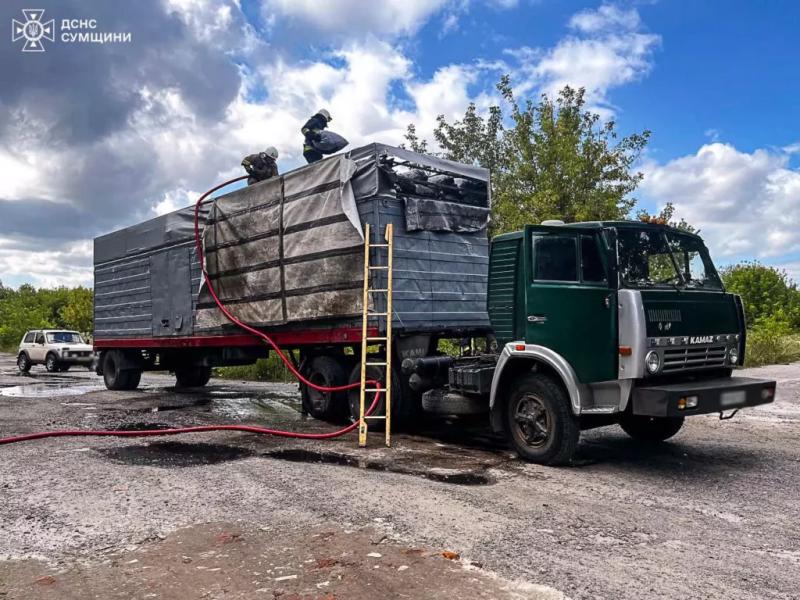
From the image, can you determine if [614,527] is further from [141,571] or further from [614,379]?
[141,571]

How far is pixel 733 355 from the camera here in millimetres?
6758

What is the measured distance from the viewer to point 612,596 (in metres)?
3.48

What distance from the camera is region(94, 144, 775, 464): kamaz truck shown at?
6250 mm

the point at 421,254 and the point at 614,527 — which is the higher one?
the point at 421,254

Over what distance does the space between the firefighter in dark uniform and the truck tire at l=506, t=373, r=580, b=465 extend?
517 cm

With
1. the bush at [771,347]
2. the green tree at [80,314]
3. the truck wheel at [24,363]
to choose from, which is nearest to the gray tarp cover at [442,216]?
the bush at [771,347]

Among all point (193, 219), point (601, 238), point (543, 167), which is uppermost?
point (543, 167)

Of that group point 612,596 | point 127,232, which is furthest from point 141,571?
point 127,232

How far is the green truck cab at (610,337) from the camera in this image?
606cm

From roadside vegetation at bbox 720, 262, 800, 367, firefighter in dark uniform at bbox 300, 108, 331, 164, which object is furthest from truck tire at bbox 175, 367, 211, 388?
roadside vegetation at bbox 720, 262, 800, 367

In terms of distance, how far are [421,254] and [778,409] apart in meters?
6.84

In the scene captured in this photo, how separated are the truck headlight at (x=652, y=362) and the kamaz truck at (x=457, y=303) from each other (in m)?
0.02

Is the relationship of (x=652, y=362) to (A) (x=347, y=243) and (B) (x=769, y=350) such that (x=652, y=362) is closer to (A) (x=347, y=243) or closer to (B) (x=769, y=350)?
(A) (x=347, y=243)

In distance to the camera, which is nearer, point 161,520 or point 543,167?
point 161,520
